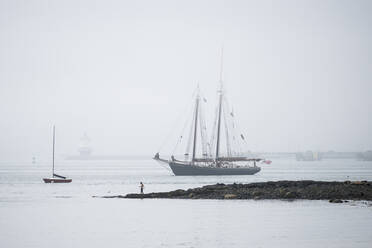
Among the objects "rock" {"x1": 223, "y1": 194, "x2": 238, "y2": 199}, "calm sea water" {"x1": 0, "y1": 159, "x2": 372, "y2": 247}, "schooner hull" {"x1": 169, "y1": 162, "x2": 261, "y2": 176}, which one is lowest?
"calm sea water" {"x1": 0, "y1": 159, "x2": 372, "y2": 247}

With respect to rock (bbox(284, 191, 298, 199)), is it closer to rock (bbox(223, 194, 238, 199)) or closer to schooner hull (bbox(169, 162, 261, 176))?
rock (bbox(223, 194, 238, 199))

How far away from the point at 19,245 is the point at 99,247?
3.88 metres

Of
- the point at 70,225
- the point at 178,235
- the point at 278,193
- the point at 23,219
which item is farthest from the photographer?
the point at 278,193

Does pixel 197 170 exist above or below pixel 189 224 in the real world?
above

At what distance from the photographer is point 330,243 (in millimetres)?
28453

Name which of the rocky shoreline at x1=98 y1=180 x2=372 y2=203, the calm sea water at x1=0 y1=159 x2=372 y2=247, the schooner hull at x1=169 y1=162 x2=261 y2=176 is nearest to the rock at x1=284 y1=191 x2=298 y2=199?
the rocky shoreline at x1=98 y1=180 x2=372 y2=203

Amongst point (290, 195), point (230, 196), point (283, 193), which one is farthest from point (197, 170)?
point (290, 195)

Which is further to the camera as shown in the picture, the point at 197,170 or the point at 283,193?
the point at 197,170

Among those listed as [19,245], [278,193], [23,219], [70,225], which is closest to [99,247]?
[19,245]

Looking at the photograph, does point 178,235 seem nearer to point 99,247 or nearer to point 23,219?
point 99,247

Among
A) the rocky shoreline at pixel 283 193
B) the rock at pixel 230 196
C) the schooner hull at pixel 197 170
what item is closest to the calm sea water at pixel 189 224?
the rock at pixel 230 196

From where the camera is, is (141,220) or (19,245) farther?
(141,220)

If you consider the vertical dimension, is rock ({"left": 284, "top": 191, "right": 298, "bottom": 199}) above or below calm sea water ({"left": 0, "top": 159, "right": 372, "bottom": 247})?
above

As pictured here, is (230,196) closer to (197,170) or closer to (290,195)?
(290,195)
